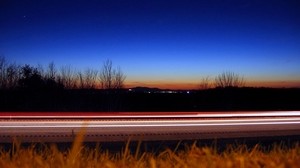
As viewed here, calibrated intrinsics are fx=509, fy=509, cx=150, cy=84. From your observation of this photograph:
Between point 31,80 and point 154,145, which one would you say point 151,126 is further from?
point 31,80

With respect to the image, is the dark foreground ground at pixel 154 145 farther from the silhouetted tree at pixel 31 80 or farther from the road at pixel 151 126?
the silhouetted tree at pixel 31 80

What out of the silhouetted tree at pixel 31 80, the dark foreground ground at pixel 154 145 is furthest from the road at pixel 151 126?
the silhouetted tree at pixel 31 80

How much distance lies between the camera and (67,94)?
128 feet

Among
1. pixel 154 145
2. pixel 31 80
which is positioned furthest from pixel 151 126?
pixel 31 80

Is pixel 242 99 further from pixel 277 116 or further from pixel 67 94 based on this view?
pixel 277 116

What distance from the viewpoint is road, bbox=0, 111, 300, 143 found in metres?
14.6

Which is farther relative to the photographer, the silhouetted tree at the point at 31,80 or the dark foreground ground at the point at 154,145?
the silhouetted tree at the point at 31,80

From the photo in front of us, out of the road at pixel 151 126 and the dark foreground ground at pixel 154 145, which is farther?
the road at pixel 151 126

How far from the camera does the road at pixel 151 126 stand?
14.6m

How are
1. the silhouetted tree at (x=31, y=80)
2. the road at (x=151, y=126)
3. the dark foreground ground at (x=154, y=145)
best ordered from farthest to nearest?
the silhouetted tree at (x=31, y=80) < the road at (x=151, y=126) < the dark foreground ground at (x=154, y=145)

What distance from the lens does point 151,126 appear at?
60.1 ft

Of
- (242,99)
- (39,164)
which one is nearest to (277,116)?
(39,164)

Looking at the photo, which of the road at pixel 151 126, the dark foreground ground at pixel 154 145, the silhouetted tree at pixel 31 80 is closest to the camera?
the dark foreground ground at pixel 154 145

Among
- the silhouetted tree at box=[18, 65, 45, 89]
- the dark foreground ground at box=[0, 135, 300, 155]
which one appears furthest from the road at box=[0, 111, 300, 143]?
the silhouetted tree at box=[18, 65, 45, 89]
